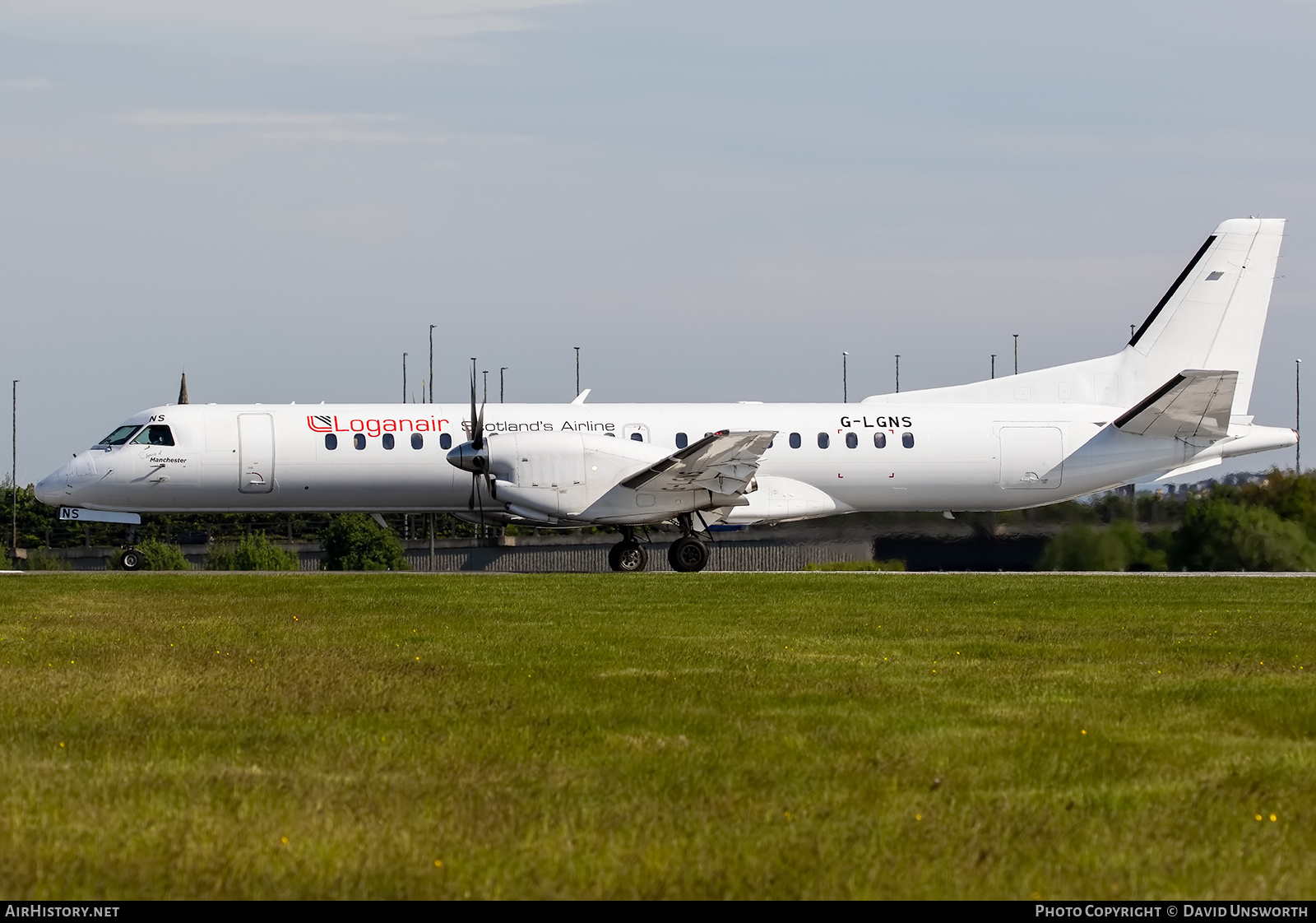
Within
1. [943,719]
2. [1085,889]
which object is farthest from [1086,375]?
[1085,889]

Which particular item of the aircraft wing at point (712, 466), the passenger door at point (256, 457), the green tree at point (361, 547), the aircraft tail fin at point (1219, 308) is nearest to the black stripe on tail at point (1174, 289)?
the aircraft tail fin at point (1219, 308)

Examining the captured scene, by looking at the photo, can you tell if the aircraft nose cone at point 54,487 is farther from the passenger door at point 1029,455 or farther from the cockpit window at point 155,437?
the passenger door at point 1029,455

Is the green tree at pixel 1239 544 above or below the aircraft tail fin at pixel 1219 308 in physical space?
below

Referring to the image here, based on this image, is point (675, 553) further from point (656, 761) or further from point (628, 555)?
point (656, 761)

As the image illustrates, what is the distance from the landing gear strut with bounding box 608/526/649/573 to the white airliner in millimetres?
50

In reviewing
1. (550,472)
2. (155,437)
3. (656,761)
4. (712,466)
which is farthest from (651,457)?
(656,761)

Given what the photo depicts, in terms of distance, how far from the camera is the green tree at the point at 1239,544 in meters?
31.1

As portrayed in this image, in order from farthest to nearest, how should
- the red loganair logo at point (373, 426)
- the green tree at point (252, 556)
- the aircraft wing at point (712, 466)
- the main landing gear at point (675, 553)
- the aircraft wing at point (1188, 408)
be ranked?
the green tree at point (252, 556) < the main landing gear at point (675, 553) < the red loganair logo at point (373, 426) < the aircraft wing at point (1188, 408) < the aircraft wing at point (712, 466)

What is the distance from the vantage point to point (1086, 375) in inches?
1219

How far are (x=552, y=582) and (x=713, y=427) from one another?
6136 millimetres

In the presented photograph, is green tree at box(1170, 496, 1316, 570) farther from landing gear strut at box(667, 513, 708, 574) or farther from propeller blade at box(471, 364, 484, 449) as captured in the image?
propeller blade at box(471, 364, 484, 449)

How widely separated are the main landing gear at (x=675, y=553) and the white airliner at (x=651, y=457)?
0.04 meters

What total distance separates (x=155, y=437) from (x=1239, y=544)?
2243 cm
